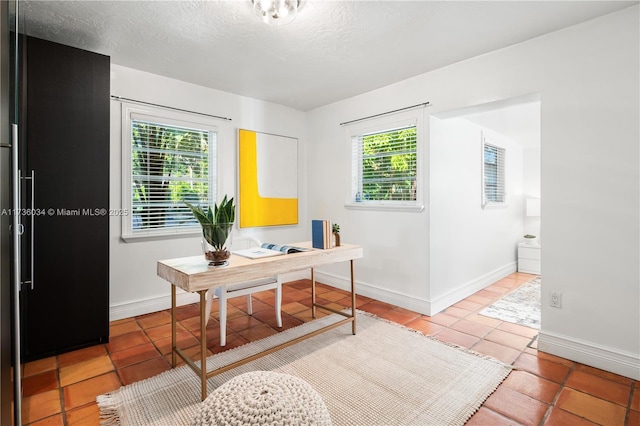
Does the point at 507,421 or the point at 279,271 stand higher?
the point at 279,271

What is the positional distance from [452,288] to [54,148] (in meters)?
4.02

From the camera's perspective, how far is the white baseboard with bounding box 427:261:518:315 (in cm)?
341

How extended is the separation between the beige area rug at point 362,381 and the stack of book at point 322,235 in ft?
2.69

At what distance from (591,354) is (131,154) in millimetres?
4255

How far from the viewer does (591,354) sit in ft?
7.55

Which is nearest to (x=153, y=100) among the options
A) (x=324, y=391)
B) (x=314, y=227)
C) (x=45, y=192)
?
(x=45, y=192)

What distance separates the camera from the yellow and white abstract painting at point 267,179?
4.03 metres

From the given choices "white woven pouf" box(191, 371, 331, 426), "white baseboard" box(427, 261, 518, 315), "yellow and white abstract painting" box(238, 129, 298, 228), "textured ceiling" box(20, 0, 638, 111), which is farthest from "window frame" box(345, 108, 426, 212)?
"white woven pouf" box(191, 371, 331, 426)

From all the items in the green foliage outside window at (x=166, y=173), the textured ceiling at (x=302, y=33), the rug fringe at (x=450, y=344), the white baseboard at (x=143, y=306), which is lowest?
the rug fringe at (x=450, y=344)

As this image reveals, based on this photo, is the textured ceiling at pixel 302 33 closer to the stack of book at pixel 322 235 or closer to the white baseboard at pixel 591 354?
the stack of book at pixel 322 235

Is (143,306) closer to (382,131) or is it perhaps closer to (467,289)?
(382,131)

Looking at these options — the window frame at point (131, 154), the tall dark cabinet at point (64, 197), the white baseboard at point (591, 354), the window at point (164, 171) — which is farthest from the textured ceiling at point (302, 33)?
the white baseboard at point (591, 354)

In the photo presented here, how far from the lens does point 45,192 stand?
95.1 inches

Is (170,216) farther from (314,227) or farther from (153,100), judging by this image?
(314,227)
